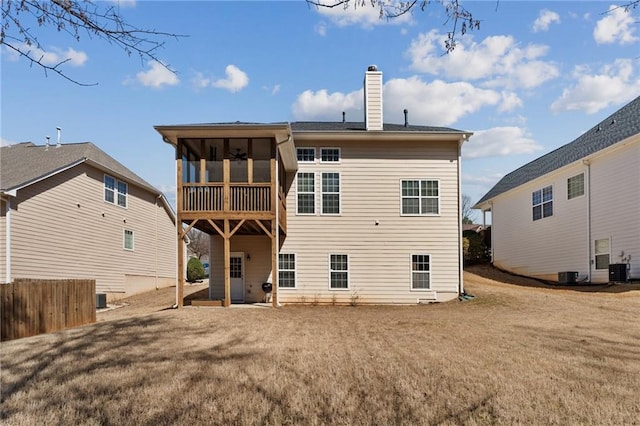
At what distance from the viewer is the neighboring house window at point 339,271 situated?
16.2 metres

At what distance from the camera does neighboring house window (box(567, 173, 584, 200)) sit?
1804cm

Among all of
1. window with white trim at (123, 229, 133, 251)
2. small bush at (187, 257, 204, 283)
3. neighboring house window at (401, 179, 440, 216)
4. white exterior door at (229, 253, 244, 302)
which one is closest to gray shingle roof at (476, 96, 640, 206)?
neighboring house window at (401, 179, 440, 216)

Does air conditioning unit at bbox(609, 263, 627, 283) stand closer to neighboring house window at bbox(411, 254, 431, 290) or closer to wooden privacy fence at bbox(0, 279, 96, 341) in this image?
neighboring house window at bbox(411, 254, 431, 290)

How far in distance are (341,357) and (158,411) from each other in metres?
2.92

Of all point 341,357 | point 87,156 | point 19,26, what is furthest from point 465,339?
point 87,156

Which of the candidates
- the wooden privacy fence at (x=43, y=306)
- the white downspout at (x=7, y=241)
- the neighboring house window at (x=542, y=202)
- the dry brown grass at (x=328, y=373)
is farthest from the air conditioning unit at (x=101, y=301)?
the neighboring house window at (x=542, y=202)

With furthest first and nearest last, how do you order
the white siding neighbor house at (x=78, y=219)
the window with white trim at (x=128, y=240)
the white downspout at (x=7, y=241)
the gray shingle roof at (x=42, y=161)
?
1. the window with white trim at (x=128, y=240)
2. the gray shingle roof at (x=42, y=161)
3. the white siding neighbor house at (x=78, y=219)
4. the white downspout at (x=7, y=241)

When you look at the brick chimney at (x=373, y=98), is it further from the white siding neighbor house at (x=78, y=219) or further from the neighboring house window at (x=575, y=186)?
the white siding neighbor house at (x=78, y=219)

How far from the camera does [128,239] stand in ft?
71.0

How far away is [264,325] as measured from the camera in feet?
33.7

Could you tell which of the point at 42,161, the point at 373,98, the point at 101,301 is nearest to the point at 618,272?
the point at 373,98

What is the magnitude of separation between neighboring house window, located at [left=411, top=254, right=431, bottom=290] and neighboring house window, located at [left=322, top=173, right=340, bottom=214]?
3.16 m

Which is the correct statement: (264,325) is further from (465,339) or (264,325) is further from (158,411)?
(158,411)

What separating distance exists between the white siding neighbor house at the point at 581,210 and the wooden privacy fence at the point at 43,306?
1599 cm
